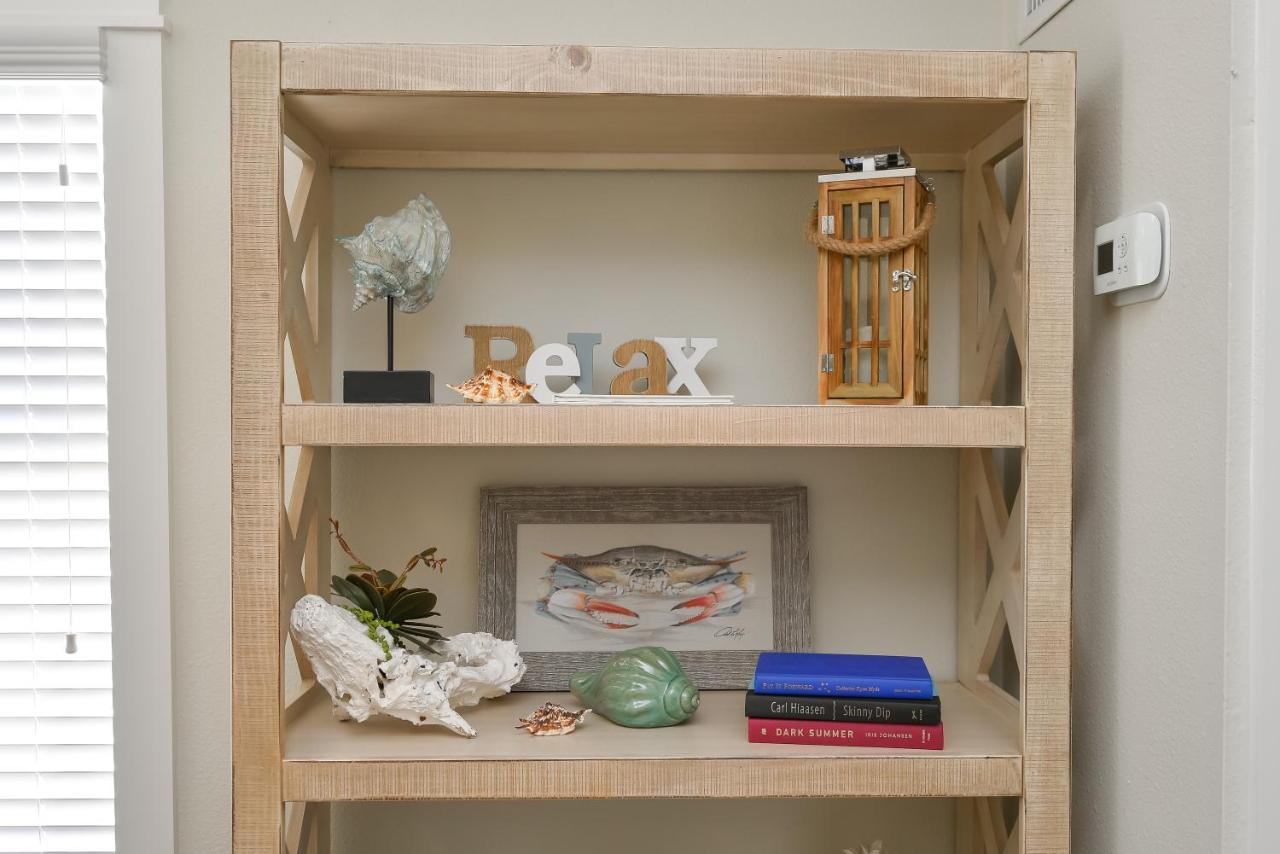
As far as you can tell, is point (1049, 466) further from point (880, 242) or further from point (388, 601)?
point (388, 601)

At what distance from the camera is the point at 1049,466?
1142mm

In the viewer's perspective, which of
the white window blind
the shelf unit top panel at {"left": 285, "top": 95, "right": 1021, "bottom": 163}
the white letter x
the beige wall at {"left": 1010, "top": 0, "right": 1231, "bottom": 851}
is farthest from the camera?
the white window blind

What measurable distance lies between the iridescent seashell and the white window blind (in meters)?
0.51

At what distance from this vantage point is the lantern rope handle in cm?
122

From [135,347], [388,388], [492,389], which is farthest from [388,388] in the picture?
[135,347]

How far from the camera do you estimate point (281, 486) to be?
113 centimetres

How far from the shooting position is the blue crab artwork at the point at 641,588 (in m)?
1.50

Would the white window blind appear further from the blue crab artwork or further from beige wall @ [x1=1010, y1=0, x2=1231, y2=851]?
beige wall @ [x1=1010, y1=0, x2=1231, y2=851]

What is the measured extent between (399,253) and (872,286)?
62 centimetres

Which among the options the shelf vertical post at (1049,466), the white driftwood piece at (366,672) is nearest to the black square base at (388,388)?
the white driftwood piece at (366,672)

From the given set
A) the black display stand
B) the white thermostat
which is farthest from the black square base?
the white thermostat

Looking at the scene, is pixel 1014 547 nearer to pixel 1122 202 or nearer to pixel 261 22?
pixel 1122 202

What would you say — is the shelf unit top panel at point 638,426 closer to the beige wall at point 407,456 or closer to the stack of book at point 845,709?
the stack of book at point 845,709

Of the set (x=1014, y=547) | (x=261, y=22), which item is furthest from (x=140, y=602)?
(x=1014, y=547)
